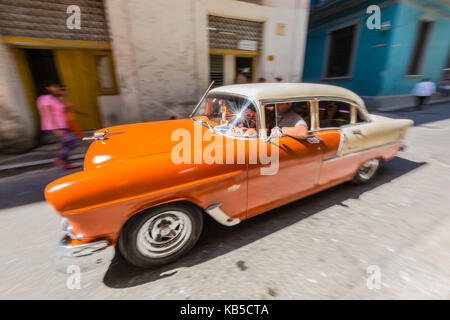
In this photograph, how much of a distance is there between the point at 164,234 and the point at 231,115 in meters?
1.49

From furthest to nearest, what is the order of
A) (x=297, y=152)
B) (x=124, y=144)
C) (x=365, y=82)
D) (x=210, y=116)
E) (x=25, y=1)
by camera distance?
(x=365, y=82) → (x=25, y=1) → (x=210, y=116) → (x=297, y=152) → (x=124, y=144)

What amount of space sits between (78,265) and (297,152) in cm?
230

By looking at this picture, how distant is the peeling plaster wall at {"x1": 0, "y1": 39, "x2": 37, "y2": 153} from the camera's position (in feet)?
16.0

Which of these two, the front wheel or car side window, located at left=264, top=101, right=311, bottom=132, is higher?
car side window, located at left=264, top=101, right=311, bottom=132

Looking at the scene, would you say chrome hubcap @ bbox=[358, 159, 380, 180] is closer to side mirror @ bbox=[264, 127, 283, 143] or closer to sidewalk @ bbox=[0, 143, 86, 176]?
side mirror @ bbox=[264, 127, 283, 143]

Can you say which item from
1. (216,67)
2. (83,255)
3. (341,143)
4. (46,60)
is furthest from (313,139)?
(46,60)

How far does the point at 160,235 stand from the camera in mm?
1970

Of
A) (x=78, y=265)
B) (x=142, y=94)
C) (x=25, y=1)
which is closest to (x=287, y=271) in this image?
(x=78, y=265)

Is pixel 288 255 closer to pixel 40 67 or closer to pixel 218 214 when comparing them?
pixel 218 214

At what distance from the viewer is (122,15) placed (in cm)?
581

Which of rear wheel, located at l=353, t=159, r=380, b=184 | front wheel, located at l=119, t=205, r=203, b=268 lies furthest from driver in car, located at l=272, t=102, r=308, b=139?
rear wheel, located at l=353, t=159, r=380, b=184

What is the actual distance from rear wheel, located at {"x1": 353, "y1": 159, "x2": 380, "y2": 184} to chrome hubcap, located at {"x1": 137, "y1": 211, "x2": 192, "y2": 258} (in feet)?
9.39
